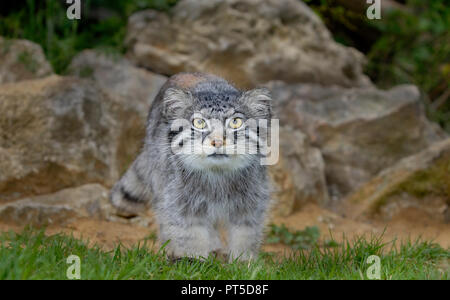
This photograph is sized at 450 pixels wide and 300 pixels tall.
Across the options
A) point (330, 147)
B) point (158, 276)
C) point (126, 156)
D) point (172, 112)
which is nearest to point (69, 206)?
point (126, 156)

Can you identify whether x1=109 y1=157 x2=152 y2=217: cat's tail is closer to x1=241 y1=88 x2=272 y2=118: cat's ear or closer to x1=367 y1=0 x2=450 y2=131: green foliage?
x1=241 y1=88 x2=272 y2=118: cat's ear

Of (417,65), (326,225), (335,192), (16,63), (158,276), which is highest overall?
(417,65)

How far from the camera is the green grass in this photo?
3451mm

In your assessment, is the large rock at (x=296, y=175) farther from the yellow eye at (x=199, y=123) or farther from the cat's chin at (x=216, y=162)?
the yellow eye at (x=199, y=123)

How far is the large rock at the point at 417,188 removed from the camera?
636cm

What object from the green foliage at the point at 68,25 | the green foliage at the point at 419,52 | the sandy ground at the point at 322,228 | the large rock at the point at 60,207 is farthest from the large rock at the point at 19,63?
the green foliage at the point at 419,52

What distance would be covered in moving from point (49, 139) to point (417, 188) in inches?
166

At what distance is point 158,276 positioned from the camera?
3646mm

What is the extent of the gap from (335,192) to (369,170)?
0.55m

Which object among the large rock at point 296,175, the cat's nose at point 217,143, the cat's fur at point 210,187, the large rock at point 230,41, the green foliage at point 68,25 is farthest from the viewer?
the large rock at point 230,41

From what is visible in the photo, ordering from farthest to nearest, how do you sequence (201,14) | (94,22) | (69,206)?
1. (94,22)
2. (201,14)
3. (69,206)

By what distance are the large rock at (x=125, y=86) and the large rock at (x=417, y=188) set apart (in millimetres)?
2902

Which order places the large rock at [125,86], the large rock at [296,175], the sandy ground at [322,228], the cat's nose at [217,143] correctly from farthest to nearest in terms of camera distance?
the large rock at [125,86] < the large rock at [296,175] < the sandy ground at [322,228] < the cat's nose at [217,143]

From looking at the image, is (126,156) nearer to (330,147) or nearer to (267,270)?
(330,147)
